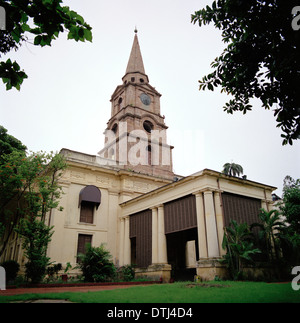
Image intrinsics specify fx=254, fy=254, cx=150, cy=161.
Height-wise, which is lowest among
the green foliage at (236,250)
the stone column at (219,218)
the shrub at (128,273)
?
the shrub at (128,273)

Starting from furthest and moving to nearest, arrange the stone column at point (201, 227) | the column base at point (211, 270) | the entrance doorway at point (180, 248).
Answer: the entrance doorway at point (180, 248), the stone column at point (201, 227), the column base at point (211, 270)

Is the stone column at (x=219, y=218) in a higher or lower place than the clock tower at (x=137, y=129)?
lower

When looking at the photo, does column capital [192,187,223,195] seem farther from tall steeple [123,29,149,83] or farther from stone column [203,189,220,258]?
tall steeple [123,29,149,83]

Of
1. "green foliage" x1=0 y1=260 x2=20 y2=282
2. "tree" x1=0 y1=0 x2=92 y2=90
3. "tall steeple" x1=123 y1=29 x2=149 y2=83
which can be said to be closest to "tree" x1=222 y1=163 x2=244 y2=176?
"tall steeple" x1=123 y1=29 x2=149 y2=83

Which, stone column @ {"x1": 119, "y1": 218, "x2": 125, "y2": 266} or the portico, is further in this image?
stone column @ {"x1": 119, "y1": 218, "x2": 125, "y2": 266}

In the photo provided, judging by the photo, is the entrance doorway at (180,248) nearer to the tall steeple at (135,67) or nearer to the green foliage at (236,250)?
the green foliage at (236,250)

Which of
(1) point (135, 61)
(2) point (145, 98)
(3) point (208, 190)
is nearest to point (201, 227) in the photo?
(3) point (208, 190)

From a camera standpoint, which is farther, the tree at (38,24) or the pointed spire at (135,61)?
the pointed spire at (135,61)

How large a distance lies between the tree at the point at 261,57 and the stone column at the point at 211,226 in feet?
29.9

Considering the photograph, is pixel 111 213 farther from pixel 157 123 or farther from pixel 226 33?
pixel 226 33

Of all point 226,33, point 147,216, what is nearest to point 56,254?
point 147,216

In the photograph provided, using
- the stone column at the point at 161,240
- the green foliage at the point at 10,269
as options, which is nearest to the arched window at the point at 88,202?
the green foliage at the point at 10,269

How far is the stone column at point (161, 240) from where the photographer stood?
59.0 ft

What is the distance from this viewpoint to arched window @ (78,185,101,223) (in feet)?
71.8
